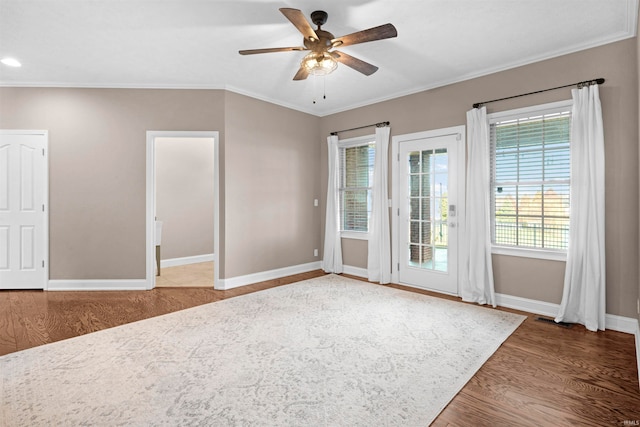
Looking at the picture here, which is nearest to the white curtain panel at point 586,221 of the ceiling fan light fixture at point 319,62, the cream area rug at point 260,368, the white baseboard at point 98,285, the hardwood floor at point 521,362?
the hardwood floor at point 521,362

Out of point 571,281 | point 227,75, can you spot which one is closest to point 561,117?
point 571,281

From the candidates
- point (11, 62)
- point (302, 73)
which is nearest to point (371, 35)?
point (302, 73)

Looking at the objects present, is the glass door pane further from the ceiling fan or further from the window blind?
the ceiling fan

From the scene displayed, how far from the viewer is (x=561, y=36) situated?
316cm

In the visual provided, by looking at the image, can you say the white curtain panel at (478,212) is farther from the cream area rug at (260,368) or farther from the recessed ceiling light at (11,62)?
the recessed ceiling light at (11,62)

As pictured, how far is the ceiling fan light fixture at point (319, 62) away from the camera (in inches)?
112

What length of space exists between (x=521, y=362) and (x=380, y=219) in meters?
2.78

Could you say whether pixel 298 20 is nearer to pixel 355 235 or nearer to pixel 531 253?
pixel 531 253

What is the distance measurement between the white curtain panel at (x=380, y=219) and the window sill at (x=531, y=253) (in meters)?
1.51

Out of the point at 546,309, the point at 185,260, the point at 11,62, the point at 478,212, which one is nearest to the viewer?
the point at 546,309

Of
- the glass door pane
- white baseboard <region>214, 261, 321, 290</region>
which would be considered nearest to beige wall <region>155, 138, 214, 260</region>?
white baseboard <region>214, 261, 321, 290</region>

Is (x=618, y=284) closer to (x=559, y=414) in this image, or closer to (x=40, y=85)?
(x=559, y=414)

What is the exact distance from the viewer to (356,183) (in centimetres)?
557

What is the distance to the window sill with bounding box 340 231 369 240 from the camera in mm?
5386
